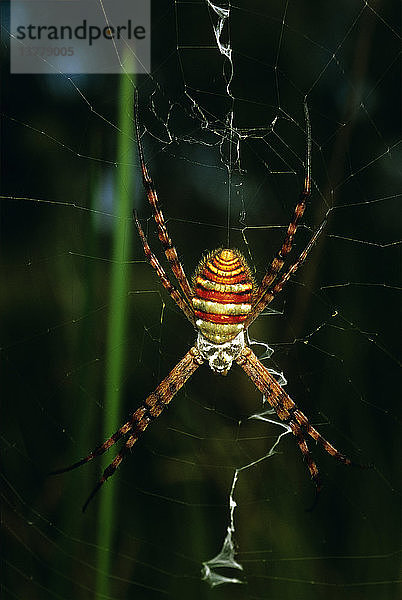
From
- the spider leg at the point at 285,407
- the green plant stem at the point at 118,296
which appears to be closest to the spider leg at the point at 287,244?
the spider leg at the point at 285,407

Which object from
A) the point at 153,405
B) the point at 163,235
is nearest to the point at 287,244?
the point at 163,235

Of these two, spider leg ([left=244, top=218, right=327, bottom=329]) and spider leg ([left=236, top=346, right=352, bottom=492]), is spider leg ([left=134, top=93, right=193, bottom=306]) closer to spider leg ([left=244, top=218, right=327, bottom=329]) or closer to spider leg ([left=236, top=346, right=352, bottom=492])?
spider leg ([left=244, top=218, right=327, bottom=329])

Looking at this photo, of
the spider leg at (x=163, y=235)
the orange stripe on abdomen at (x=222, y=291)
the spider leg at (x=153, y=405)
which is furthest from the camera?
the spider leg at (x=153, y=405)

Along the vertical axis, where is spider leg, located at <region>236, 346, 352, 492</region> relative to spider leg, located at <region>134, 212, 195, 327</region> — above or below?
below

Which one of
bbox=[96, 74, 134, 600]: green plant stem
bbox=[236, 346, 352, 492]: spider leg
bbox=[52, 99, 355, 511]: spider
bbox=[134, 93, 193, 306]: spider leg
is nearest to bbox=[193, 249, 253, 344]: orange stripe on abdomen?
bbox=[52, 99, 355, 511]: spider

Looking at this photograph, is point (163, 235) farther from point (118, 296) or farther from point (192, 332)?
point (192, 332)

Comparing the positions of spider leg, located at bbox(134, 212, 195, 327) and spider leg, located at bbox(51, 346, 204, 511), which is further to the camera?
spider leg, located at bbox(51, 346, 204, 511)

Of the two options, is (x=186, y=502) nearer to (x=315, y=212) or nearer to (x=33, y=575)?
(x=33, y=575)

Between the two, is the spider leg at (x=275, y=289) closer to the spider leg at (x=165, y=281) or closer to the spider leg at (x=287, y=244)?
the spider leg at (x=287, y=244)
